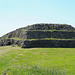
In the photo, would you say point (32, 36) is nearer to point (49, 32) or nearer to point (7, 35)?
point (49, 32)

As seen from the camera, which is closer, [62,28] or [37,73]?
[37,73]

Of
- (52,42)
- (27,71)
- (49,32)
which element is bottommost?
(27,71)

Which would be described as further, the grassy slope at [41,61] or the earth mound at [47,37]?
the earth mound at [47,37]

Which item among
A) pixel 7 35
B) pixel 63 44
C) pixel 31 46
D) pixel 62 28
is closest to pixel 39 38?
pixel 31 46

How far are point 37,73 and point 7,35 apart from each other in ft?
139

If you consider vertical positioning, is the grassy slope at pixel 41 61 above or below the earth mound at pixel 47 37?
below

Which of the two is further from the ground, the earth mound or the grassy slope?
the earth mound

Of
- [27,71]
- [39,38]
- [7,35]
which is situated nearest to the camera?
[27,71]

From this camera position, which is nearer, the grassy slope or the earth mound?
the grassy slope

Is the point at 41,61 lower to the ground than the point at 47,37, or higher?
lower

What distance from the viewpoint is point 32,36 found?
36.3 metres

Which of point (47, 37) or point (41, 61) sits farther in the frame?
point (47, 37)

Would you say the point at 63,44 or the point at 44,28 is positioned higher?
the point at 44,28

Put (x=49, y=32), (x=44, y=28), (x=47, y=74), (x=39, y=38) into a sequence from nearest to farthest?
(x=47, y=74), (x=39, y=38), (x=49, y=32), (x=44, y=28)
